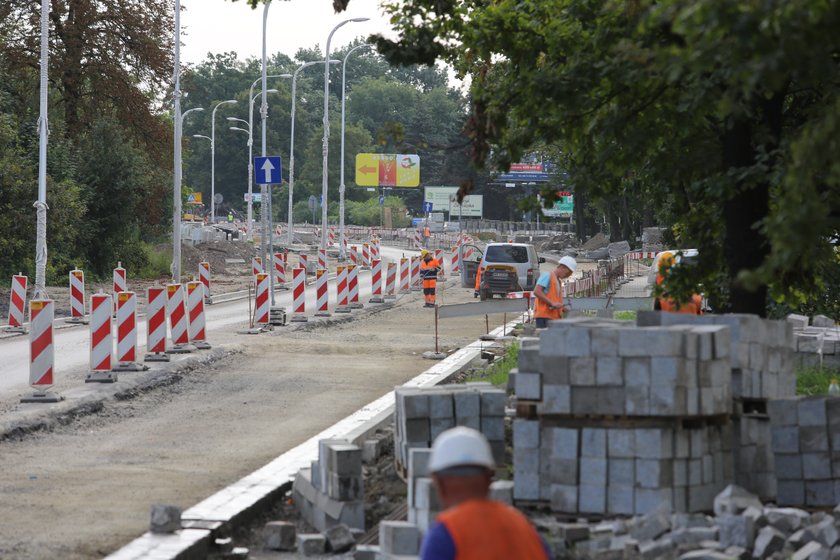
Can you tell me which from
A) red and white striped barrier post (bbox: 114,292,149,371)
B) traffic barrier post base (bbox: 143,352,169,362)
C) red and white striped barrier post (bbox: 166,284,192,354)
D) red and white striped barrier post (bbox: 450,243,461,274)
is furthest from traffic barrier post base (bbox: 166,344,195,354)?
red and white striped barrier post (bbox: 450,243,461,274)

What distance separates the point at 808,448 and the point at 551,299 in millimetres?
9011

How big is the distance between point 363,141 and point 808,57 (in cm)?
14293

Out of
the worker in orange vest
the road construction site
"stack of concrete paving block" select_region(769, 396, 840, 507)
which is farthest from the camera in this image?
the worker in orange vest

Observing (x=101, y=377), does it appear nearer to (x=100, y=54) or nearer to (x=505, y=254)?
(x=505, y=254)

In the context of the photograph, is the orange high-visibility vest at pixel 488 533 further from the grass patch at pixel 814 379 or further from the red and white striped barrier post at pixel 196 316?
the red and white striped barrier post at pixel 196 316

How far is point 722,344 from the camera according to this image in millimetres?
9211

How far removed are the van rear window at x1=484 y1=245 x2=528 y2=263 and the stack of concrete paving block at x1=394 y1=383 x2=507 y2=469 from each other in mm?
32352

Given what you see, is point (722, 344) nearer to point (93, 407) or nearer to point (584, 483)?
point (584, 483)

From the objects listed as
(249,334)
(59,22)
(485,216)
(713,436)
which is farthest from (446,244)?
(713,436)

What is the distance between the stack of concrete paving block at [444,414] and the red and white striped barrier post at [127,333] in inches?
331

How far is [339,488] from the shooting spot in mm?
9414

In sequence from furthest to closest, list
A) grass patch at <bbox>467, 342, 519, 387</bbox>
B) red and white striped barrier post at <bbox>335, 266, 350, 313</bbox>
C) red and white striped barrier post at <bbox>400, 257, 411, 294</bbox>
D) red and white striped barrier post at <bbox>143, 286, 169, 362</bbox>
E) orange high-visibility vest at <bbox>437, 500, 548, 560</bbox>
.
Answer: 1. red and white striped barrier post at <bbox>400, 257, 411, 294</bbox>
2. red and white striped barrier post at <bbox>335, 266, 350, 313</bbox>
3. red and white striped barrier post at <bbox>143, 286, 169, 362</bbox>
4. grass patch at <bbox>467, 342, 519, 387</bbox>
5. orange high-visibility vest at <bbox>437, 500, 548, 560</bbox>

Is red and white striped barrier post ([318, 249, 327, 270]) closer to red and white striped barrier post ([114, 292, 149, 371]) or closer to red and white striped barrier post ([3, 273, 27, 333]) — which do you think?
red and white striped barrier post ([3, 273, 27, 333])

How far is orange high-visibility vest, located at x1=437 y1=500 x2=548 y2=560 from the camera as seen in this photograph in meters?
3.96
